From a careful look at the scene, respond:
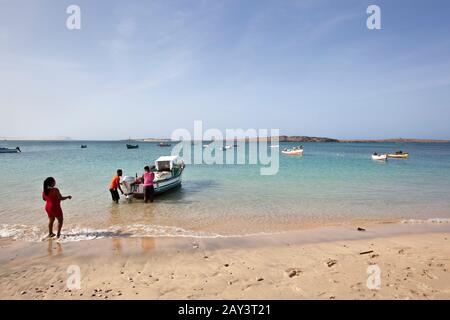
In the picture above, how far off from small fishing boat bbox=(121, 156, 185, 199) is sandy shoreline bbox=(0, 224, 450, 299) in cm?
647

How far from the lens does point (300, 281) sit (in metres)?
5.60

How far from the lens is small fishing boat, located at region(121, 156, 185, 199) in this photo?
15.2m

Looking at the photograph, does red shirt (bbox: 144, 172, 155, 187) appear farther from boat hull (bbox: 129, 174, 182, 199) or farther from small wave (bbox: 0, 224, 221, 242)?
small wave (bbox: 0, 224, 221, 242)

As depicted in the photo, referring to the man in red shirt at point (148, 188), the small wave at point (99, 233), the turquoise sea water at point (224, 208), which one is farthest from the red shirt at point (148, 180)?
the small wave at point (99, 233)

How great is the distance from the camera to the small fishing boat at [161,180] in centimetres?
1523

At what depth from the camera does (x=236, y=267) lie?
21.3 feet

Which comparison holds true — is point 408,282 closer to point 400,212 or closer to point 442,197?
point 400,212

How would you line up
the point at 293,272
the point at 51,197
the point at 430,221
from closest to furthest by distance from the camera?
the point at 293,272 → the point at 51,197 → the point at 430,221

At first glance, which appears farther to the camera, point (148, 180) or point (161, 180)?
point (161, 180)

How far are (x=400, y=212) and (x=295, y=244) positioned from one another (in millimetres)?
7309

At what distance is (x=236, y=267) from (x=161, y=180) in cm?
1083

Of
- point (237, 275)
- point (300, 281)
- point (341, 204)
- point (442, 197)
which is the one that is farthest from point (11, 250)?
point (442, 197)

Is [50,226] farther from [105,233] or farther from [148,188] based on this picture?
[148,188]

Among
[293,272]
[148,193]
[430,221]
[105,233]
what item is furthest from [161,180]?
[430,221]
